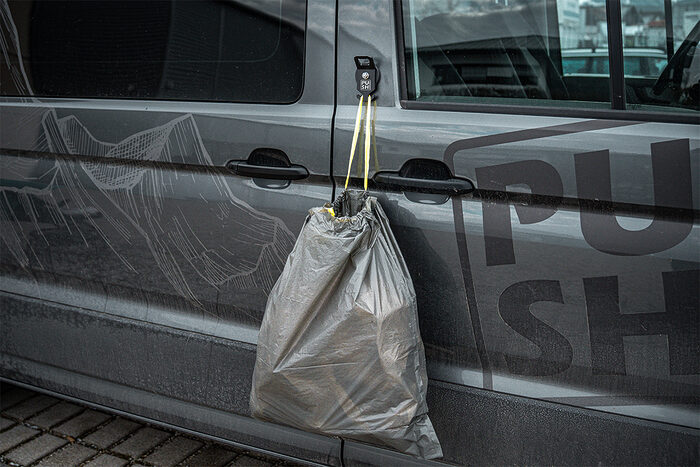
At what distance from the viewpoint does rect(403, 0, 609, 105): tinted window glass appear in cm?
199

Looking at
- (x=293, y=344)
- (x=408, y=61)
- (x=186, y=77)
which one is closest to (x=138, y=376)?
(x=293, y=344)

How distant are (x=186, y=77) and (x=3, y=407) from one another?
1752mm

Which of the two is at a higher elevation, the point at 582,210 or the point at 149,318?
the point at 582,210

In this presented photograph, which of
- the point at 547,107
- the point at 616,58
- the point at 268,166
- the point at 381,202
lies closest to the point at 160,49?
the point at 268,166

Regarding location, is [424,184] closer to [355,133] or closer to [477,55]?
[355,133]

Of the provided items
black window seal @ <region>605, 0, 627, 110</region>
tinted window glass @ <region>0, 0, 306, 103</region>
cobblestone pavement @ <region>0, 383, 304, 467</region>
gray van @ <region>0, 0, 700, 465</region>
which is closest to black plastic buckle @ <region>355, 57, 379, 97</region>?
gray van @ <region>0, 0, 700, 465</region>

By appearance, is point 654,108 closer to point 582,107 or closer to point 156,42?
point 582,107

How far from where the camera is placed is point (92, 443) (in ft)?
9.34

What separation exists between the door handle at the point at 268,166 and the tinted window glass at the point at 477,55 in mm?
403

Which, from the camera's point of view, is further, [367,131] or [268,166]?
[268,166]

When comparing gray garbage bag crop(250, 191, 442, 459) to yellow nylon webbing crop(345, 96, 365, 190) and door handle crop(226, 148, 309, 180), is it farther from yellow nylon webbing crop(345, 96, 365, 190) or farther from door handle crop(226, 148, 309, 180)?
door handle crop(226, 148, 309, 180)

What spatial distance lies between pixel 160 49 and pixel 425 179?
1.00 meters

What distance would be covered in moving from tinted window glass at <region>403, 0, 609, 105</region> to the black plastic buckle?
0.09 m

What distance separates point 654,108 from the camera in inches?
70.8
